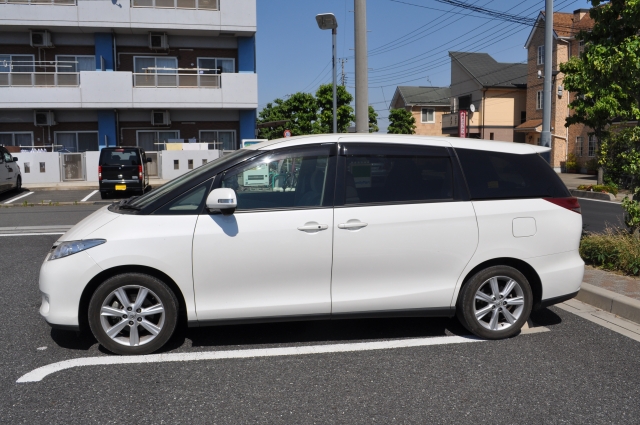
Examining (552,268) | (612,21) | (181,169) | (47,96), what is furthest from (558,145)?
(552,268)

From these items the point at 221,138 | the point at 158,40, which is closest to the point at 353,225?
the point at 158,40

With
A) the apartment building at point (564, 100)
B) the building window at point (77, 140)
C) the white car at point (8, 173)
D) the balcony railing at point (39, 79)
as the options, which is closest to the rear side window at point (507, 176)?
the white car at point (8, 173)

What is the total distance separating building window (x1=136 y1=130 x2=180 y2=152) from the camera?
98.7ft

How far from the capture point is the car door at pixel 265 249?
4684mm

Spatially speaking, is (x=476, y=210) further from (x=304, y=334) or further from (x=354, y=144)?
(x=304, y=334)

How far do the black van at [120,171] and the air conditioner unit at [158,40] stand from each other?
30.1ft

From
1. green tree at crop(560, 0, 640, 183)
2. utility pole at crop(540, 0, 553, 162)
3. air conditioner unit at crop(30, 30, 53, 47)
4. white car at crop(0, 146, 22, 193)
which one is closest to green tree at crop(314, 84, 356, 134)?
air conditioner unit at crop(30, 30, 53, 47)

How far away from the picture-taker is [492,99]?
49688 mm

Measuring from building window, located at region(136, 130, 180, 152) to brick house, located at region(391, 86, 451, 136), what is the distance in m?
36.7

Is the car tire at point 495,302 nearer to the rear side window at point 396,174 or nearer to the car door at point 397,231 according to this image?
the car door at point 397,231

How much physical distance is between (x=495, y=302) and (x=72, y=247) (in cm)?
343

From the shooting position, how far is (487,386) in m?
4.22

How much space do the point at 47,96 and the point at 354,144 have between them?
26218 millimetres

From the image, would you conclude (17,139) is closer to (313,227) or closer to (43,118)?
(43,118)
